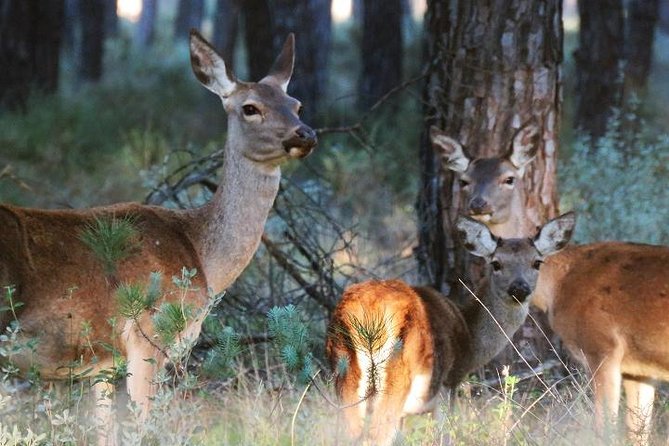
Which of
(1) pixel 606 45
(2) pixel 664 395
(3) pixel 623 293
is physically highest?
(1) pixel 606 45

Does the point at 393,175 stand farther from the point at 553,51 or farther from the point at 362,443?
the point at 362,443

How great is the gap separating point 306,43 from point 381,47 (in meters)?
3.54

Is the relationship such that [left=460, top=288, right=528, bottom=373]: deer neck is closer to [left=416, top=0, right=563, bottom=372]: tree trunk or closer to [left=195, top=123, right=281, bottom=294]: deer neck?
[left=416, top=0, right=563, bottom=372]: tree trunk

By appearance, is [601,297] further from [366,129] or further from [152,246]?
[366,129]

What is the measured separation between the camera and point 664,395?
7773mm

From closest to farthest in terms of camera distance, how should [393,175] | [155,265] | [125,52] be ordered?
[155,265]
[393,175]
[125,52]

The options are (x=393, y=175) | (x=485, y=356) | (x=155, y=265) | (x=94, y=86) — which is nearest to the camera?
(x=155, y=265)

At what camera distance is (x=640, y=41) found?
17.5 m

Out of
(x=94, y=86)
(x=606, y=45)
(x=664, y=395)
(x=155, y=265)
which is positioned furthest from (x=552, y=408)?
(x=94, y=86)

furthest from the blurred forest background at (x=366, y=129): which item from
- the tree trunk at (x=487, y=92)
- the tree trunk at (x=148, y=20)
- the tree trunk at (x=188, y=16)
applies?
the tree trunk at (x=148, y=20)

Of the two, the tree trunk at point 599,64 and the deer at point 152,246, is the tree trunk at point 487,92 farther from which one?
the tree trunk at point 599,64

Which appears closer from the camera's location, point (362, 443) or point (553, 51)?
point (362, 443)

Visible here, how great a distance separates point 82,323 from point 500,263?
240 cm

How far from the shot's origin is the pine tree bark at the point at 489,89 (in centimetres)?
782
